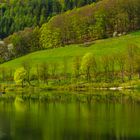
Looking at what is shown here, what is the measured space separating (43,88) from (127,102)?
187 feet

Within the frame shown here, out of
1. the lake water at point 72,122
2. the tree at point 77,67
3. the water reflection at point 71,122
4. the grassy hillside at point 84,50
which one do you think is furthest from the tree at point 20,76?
the water reflection at point 71,122

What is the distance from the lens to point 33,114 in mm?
78750

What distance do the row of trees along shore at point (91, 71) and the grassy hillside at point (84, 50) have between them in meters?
13.3

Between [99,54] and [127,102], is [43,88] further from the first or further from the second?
[127,102]

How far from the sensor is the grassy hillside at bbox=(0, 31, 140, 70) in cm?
18188

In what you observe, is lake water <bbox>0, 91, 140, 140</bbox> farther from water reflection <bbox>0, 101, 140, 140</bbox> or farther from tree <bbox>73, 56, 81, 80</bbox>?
tree <bbox>73, 56, 81, 80</bbox>

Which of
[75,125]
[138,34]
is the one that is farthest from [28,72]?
[75,125]

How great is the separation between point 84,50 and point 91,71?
35.1m

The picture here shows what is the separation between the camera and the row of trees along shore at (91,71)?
148 meters

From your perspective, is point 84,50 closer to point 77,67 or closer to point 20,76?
point 77,67

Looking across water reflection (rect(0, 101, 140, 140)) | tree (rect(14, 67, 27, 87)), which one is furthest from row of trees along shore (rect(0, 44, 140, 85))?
water reflection (rect(0, 101, 140, 140))

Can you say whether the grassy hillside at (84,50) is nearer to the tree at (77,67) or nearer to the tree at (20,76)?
the tree at (77,67)

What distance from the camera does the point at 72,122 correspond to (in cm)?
6625

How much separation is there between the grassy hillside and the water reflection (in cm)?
8910
